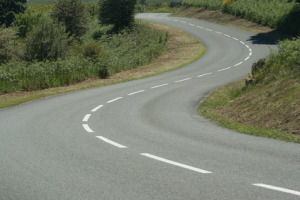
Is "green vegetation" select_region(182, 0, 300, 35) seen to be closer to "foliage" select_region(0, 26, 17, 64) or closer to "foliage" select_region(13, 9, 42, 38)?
"foliage" select_region(0, 26, 17, 64)

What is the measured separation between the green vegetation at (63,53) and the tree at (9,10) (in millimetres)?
21264

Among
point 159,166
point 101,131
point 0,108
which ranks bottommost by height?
point 0,108

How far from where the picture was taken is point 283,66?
15266mm

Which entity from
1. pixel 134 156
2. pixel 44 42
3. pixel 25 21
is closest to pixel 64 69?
pixel 44 42

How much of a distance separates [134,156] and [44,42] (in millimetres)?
24195

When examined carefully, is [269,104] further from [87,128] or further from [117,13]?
[117,13]

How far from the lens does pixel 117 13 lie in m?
53.2

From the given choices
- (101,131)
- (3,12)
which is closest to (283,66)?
(101,131)

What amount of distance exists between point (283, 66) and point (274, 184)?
398 inches

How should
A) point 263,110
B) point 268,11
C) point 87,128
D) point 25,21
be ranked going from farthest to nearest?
1. point 25,21
2. point 268,11
3. point 263,110
4. point 87,128

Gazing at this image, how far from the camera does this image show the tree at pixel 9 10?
6688 centimetres

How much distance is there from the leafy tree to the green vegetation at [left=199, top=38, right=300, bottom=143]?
35201 mm

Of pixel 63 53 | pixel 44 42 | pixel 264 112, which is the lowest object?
pixel 63 53

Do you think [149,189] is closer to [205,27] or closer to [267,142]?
[267,142]
